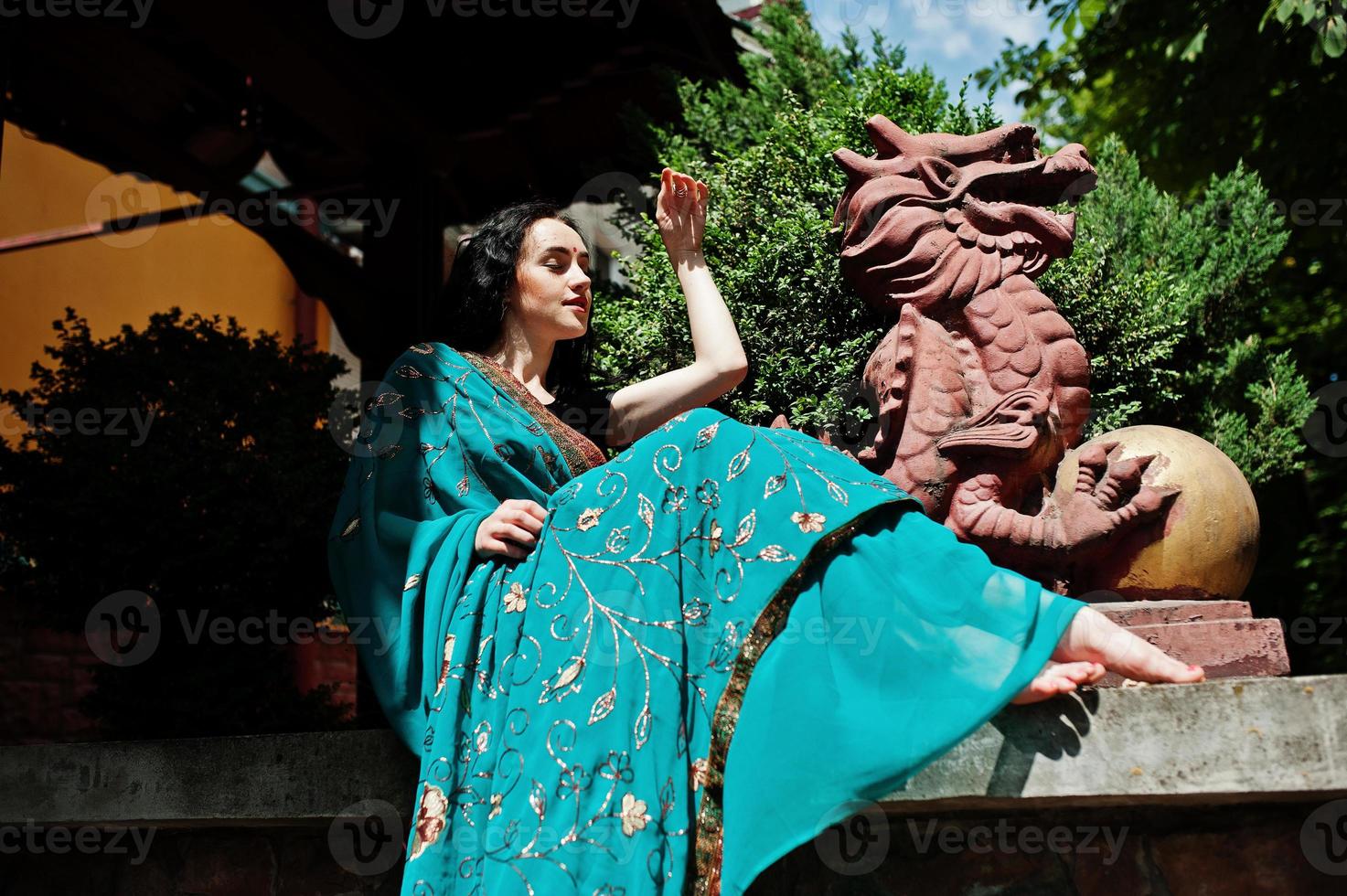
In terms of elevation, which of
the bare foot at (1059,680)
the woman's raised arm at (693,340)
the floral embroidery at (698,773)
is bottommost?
the floral embroidery at (698,773)

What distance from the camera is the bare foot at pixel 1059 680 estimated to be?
1.69 metres

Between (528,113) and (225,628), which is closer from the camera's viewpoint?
(225,628)

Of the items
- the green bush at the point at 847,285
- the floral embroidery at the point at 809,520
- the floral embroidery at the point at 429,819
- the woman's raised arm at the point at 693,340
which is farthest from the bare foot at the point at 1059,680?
the green bush at the point at 847,285

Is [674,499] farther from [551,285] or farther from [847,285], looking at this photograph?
[847,285]

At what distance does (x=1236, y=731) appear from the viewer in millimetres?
1677

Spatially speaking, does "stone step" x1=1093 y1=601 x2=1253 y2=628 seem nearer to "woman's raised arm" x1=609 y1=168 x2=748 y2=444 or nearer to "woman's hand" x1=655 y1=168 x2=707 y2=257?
"woman's raised arm" x1=609 y1=168 x2=748 y2=444

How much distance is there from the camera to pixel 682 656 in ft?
6.02

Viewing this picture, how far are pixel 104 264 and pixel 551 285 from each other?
18.3 ft

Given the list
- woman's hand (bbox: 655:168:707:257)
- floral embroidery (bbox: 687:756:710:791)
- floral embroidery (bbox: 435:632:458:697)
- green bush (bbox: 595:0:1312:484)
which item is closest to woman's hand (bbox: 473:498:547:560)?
floral embroidery (bbox: 435:632:458:697)

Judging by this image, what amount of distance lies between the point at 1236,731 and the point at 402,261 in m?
4.54

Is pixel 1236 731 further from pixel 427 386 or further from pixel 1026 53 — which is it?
pixel 1026 53

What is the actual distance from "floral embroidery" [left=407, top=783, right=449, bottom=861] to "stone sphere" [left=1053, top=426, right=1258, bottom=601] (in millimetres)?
1324

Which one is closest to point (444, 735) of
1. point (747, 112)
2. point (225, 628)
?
point (225, 628)

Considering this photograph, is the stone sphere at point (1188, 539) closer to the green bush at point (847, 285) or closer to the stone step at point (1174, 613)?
the stone step at point (1174, 613)
